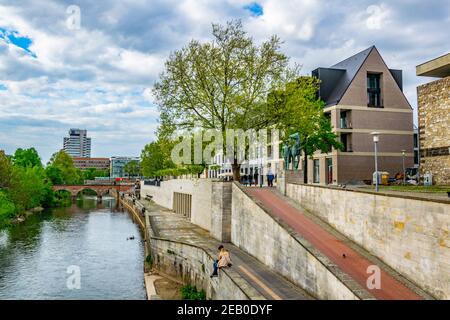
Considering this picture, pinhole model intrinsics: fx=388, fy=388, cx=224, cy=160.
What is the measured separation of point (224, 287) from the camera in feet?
56.9

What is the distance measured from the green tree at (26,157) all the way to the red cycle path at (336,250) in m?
86.1

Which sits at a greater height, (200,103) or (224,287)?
(200,103)

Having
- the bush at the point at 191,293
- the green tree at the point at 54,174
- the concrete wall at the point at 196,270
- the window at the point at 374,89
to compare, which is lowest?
the bush at the point at 191,293

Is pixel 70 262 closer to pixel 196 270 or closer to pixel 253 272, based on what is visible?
pixel 196 270

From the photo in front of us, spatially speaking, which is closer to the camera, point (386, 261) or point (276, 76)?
point (386, 261)

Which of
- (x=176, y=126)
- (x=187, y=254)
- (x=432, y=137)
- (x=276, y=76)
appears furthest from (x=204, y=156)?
(x=432, y=137)

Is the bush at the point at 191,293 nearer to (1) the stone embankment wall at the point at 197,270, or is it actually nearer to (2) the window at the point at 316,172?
(1) the stone embankment wall at the point at 197,270

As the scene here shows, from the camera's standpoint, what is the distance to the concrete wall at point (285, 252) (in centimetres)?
1346

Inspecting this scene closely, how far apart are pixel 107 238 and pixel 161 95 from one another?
24164 mm

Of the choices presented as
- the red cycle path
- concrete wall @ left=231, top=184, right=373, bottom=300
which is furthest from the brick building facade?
concrete wall @ left=231, top=184, right=373, bottom=300

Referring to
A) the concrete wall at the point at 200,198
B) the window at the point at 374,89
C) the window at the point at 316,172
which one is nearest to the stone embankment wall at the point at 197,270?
the concrete wall at the point at 200,198

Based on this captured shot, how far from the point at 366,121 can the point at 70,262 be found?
35.7m

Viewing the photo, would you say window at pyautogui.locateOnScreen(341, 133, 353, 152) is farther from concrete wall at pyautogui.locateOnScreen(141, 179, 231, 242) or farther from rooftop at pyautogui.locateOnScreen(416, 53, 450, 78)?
concrete wall at pyautogui.locateOnScreen(141, 179, 231, 242)

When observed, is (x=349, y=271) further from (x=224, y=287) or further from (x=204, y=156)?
(x=204, y=156)
